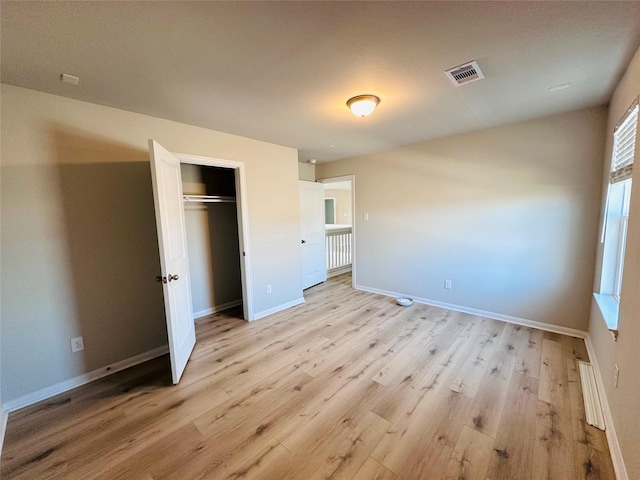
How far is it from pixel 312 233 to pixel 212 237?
186cm

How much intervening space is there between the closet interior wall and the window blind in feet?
12.5

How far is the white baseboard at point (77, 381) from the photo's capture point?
1.92 metres

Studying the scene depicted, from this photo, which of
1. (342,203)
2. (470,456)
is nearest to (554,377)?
(470,456)

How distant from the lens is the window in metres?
1.92

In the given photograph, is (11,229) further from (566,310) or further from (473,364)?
(566,310)

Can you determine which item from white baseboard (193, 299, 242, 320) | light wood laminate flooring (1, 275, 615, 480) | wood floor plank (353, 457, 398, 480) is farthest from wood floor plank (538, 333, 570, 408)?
white baseboard (193, 299, 242, 320)

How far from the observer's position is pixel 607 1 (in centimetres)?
119

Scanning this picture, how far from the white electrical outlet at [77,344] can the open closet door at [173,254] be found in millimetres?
786

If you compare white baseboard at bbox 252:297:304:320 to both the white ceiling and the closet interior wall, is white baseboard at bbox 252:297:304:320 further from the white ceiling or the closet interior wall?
the white ceiling

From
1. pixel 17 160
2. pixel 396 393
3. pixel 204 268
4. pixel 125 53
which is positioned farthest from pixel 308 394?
pixel 17 160

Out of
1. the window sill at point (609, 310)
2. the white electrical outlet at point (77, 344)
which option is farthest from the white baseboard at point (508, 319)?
the white electrical outlet at point (77, 344)

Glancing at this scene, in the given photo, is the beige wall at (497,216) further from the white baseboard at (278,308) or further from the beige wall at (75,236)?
the beige wall at (75,236)

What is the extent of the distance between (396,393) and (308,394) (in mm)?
702

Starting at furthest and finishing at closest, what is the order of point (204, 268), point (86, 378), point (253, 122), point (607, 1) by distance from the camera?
1. point (204, 268)
2. point (253, 122)
3. point (86, 378)
4. point (607, 1)
